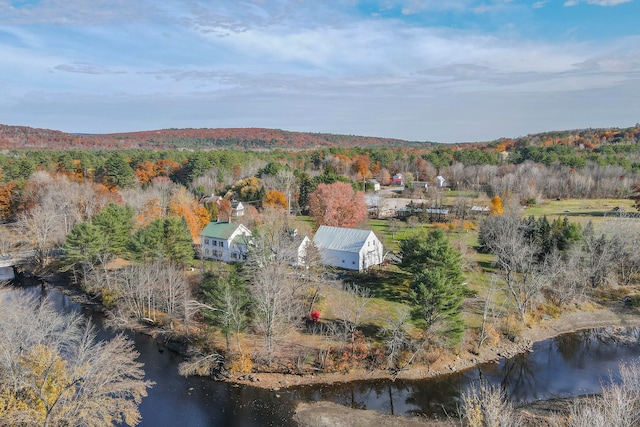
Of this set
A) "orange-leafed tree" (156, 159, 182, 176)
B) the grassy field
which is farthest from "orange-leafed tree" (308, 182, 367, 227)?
"orange-leafed tree" (156, 159, 182, 176)

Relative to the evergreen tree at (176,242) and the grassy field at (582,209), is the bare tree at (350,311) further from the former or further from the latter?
the grassy field at (582,209)

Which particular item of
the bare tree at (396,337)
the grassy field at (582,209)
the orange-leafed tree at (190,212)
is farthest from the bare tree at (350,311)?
the grassy field at (582,209)

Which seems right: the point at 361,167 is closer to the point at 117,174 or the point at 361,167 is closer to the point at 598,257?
the point at 117,174

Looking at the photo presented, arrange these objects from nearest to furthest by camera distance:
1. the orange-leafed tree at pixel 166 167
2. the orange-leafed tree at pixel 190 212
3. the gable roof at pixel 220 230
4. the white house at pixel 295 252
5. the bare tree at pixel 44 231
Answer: the white house at pixel 295 252
the gable roof at pixel 220 230
the bare tree at pixel 44 231
the orange-leafed tree at pixel 190 212
the orange-leafed tree at pixel 166 167

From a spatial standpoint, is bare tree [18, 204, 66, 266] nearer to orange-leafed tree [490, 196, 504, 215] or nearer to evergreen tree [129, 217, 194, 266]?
evergreen tree [129, 217, 194, 266]

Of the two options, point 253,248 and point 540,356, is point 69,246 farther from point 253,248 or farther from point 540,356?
point 540,356

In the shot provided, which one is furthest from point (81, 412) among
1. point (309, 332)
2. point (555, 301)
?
point (555, 301)

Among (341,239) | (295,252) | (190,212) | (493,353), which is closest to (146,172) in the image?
(190,212)
